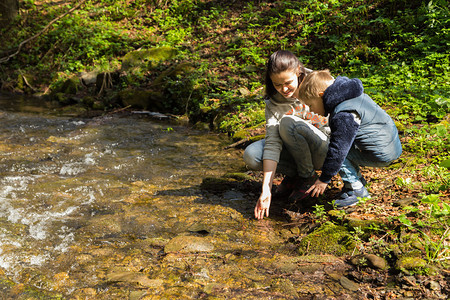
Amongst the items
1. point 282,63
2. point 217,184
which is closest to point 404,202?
point 282,63

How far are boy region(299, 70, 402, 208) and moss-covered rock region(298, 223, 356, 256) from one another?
0.30 m

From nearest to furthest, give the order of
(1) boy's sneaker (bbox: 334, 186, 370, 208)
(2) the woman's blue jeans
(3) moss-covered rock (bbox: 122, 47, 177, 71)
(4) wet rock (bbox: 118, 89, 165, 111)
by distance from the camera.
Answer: (1) boy's sneaker (bbox: 334, 186, 370, 208), (2) the woman's blue jeans, (4) wet rock (bbox: 118, 89, 165, 111), (3) moss-covered rock (bbox: 122, 47, 177, 71)

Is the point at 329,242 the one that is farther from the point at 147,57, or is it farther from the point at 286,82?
the point at 147,57

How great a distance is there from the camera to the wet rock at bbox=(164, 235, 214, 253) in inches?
105

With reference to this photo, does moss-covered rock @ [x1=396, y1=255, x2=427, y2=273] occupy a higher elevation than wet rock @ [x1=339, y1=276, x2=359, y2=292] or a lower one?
higher

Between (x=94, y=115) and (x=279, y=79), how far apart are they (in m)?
5.94

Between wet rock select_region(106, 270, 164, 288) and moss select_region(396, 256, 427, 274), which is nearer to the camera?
moss select_region(396, 256, 427, 274)

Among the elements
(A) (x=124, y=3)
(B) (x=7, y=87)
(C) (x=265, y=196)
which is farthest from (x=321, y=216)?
(A) (x=124, y=3)

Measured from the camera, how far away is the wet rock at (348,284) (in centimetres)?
217

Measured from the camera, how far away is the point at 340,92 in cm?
269

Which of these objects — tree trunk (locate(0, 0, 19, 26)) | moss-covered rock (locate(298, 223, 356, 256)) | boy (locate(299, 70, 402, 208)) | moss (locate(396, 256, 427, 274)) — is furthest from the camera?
tree trunk (locate(0, 0, 19, 26))

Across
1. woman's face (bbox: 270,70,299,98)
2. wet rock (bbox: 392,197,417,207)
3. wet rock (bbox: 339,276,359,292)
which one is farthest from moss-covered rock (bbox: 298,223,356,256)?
woman's face (bbox: 270,70,299,98)

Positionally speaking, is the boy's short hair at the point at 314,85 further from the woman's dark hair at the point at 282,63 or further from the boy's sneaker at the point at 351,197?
the boy's sneaker at the point at 351,197

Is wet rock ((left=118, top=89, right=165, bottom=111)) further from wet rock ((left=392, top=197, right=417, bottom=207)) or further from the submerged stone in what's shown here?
the submerged stone
